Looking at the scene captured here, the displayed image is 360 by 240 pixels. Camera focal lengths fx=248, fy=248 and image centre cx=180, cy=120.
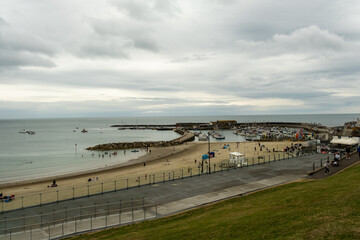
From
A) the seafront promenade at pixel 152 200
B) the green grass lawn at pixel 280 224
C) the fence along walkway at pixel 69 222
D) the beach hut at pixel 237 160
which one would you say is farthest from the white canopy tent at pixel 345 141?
the fence along walkway at pixel 69 222

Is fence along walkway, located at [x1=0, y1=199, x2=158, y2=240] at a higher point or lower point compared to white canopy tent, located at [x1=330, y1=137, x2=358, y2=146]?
lower

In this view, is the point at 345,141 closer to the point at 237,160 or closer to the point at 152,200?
the point at 237,160

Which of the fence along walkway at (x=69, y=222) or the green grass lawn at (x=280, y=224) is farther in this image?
the fence along walkway at (x=69, y=222)

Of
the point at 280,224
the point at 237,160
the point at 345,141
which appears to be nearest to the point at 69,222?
the point at 280,224

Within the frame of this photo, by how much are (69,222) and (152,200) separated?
6.90m

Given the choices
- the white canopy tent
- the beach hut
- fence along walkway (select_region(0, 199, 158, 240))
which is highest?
the white canopy tent

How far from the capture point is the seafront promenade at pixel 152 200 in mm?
16562

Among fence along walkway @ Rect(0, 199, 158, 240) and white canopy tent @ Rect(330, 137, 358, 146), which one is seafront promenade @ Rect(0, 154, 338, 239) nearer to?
fence along walkway @ Rect(0, 199, 158, 240)

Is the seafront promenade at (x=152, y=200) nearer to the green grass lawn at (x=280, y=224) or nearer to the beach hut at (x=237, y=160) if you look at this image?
the green grass lawn at (x=280, y=224)

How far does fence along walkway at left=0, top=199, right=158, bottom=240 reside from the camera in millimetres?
15436

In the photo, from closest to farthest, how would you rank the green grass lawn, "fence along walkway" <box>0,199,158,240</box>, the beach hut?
the green grass lawn < "fence along walkway" <box>0,199,158,240</box> < the beach hut

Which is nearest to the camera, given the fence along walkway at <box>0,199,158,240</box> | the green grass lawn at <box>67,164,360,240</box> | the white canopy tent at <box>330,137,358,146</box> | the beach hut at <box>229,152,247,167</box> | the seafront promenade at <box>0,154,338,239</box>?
the green grass lawn at <box>67,164,360,240</box>

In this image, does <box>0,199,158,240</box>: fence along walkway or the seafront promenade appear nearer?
<box>0,199,158,240</box>: fence along walkway

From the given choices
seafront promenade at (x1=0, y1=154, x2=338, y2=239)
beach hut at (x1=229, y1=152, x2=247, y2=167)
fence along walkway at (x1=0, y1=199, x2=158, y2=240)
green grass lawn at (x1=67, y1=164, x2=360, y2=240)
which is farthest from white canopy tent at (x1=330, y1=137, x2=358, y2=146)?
fence along walkway at (x1=0, y1=199, x2=158, y2=240)
